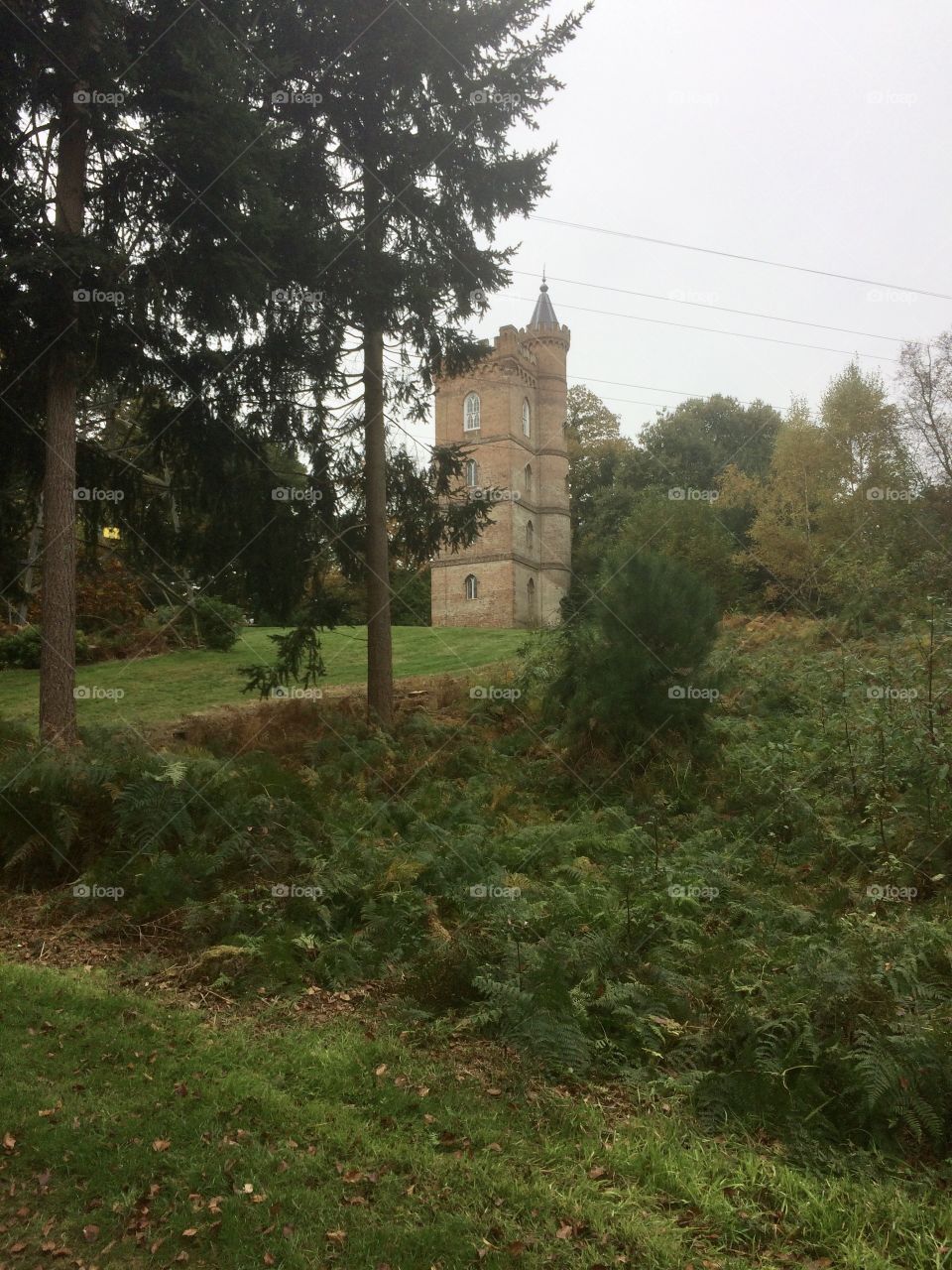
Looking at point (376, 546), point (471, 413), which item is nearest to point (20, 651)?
point (376, 546)

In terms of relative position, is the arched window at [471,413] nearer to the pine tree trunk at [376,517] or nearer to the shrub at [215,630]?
the shrub at [215,630]

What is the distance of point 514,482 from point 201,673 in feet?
71.8

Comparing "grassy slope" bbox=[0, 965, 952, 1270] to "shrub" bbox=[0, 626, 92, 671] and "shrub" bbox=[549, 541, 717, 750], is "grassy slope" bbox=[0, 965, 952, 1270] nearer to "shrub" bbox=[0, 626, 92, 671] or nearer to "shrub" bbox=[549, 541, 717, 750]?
Answer: "shrub" bbox=[549, 541, 717, 750]

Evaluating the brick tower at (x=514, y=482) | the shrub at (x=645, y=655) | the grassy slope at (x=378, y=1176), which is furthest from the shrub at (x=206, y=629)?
the grassy slope at (x=378, y=1176)

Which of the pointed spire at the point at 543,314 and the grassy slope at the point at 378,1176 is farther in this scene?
the pointed spire at the point at 543,314

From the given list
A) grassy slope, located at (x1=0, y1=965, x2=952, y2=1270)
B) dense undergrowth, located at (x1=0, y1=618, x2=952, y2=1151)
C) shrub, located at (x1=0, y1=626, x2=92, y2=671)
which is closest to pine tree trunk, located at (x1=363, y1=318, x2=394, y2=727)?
dense undergrowth, located at (x1=0, y1=618, x2=952, y2=1151)

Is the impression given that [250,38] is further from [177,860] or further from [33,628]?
[33,628]

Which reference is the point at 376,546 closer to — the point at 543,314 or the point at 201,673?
the point at 201,673

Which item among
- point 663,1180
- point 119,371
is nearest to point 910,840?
point 663,1180

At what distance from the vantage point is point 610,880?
8.14 metres

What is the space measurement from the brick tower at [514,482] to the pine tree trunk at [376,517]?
2342 cm

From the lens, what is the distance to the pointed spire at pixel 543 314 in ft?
145

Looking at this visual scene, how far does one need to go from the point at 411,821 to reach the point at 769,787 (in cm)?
399

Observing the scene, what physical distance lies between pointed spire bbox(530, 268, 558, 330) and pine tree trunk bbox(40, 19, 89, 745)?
3556 cm
